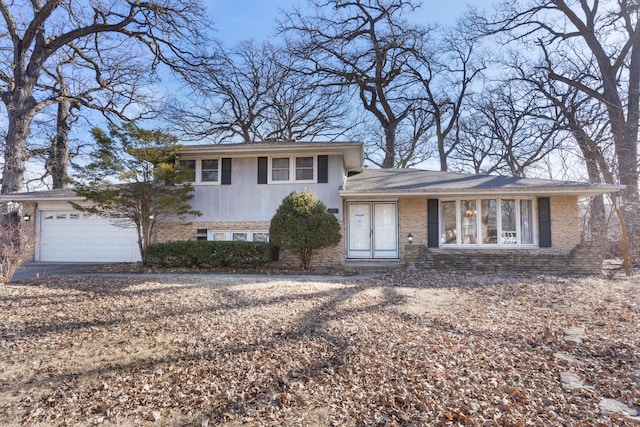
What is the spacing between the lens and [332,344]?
4141mm

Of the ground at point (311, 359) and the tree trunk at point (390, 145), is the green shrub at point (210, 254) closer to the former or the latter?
the ground at point (311, 359)

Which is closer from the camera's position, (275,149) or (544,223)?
(544,223)

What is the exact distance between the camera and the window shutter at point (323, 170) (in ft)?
38.3

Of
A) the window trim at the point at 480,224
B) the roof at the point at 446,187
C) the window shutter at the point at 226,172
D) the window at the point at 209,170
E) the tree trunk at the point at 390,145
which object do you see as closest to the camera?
the roof at the point at 446,187

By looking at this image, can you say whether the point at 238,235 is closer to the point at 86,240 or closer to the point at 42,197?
the point at 86,240

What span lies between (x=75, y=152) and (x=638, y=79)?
96.0 ft

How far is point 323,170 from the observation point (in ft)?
38.3

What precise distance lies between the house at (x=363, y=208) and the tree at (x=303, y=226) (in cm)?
149

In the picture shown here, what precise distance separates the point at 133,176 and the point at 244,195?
3.42 m

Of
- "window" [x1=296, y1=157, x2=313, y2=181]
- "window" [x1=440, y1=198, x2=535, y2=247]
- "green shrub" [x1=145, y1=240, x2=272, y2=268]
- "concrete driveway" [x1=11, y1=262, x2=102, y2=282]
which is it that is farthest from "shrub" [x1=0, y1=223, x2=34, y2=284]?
"window" [x1=440, y1=198, x2=535, y2=247]

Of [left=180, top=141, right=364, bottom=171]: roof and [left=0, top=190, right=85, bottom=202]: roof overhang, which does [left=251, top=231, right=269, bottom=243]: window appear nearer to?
[left=180, top=141, right=364, bottom=171]: roof

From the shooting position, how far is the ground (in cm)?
282

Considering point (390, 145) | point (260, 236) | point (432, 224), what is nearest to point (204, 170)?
point (260, 236)

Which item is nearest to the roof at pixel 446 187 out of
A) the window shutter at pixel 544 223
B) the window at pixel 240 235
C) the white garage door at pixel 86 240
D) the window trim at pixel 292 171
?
the window shutter at pixel 544 223
